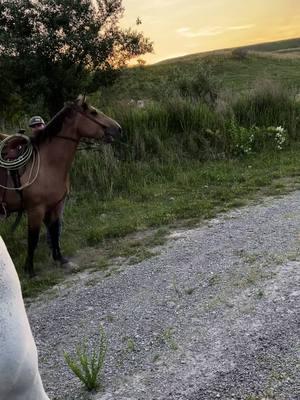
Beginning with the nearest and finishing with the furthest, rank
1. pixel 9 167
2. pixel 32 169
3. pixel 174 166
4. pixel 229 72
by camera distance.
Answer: pixel 9 167, pixel 32 169, pixel 174 166, pixel 229 72

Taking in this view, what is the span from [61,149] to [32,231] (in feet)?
3.33

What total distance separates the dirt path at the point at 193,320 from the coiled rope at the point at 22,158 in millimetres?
1271

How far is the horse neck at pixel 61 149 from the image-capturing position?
20.0ft

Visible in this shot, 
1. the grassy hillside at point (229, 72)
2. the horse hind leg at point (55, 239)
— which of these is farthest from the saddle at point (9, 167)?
the grassy hillside at point (229, 72)

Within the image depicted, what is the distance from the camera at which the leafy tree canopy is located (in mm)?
19062

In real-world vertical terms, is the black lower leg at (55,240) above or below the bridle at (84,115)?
below

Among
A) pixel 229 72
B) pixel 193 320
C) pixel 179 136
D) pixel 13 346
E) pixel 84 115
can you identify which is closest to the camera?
pixel 13 346

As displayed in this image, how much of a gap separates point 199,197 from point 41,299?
372 cm

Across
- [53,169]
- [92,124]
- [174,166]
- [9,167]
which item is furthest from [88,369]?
[174,166]

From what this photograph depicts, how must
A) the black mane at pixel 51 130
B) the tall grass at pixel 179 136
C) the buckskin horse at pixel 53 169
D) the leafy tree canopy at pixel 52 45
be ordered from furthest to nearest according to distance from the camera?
the leafy tree canopy at pixel 52 45
the tall grass at pixel 179 136
the black mane at pixel 51 130
the buckskin horse at pixel 53 169

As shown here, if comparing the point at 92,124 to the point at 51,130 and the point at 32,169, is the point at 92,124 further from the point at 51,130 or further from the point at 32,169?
the point at 32,169

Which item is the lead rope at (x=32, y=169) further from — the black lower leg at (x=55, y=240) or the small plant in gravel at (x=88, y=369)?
the small plant in gravel at (x=88, y=369)

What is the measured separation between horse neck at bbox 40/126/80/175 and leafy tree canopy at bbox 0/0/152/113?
509 inches

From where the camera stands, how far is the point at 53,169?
6070 mm
